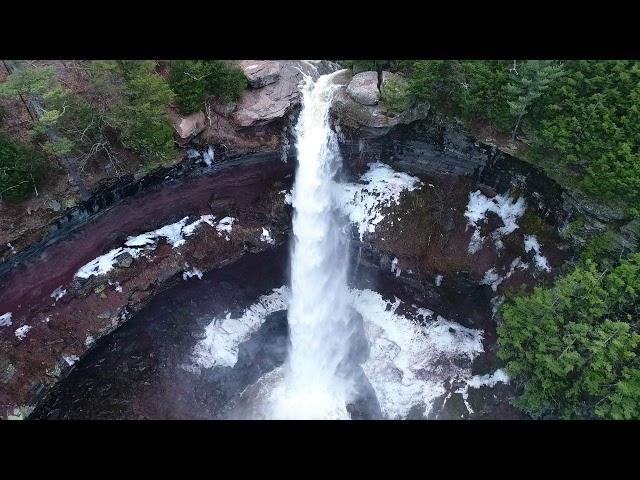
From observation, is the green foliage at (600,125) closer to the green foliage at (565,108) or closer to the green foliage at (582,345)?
the green foliage at (565,108)

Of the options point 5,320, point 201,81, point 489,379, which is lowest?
point 489,379

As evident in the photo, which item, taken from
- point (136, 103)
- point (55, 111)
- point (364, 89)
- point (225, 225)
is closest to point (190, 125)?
point (136, 103)

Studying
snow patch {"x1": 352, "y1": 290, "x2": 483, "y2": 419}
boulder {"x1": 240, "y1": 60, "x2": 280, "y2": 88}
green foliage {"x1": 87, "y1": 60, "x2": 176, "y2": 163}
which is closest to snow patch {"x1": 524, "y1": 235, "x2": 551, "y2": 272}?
snow patch {"x1": 352, "y1": 290, "x2": 483, "y2": 419}

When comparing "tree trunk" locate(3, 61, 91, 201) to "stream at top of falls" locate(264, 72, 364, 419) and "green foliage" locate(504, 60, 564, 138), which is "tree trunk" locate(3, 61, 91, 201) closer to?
"stream at top of falls" locate(264, 72, 364, 419)

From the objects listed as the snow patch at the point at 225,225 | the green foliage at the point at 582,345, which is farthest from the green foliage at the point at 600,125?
the snow patch at the point at 225,225

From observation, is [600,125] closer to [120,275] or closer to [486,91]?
[486,91]

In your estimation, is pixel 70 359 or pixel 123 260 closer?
pixel 70 359
